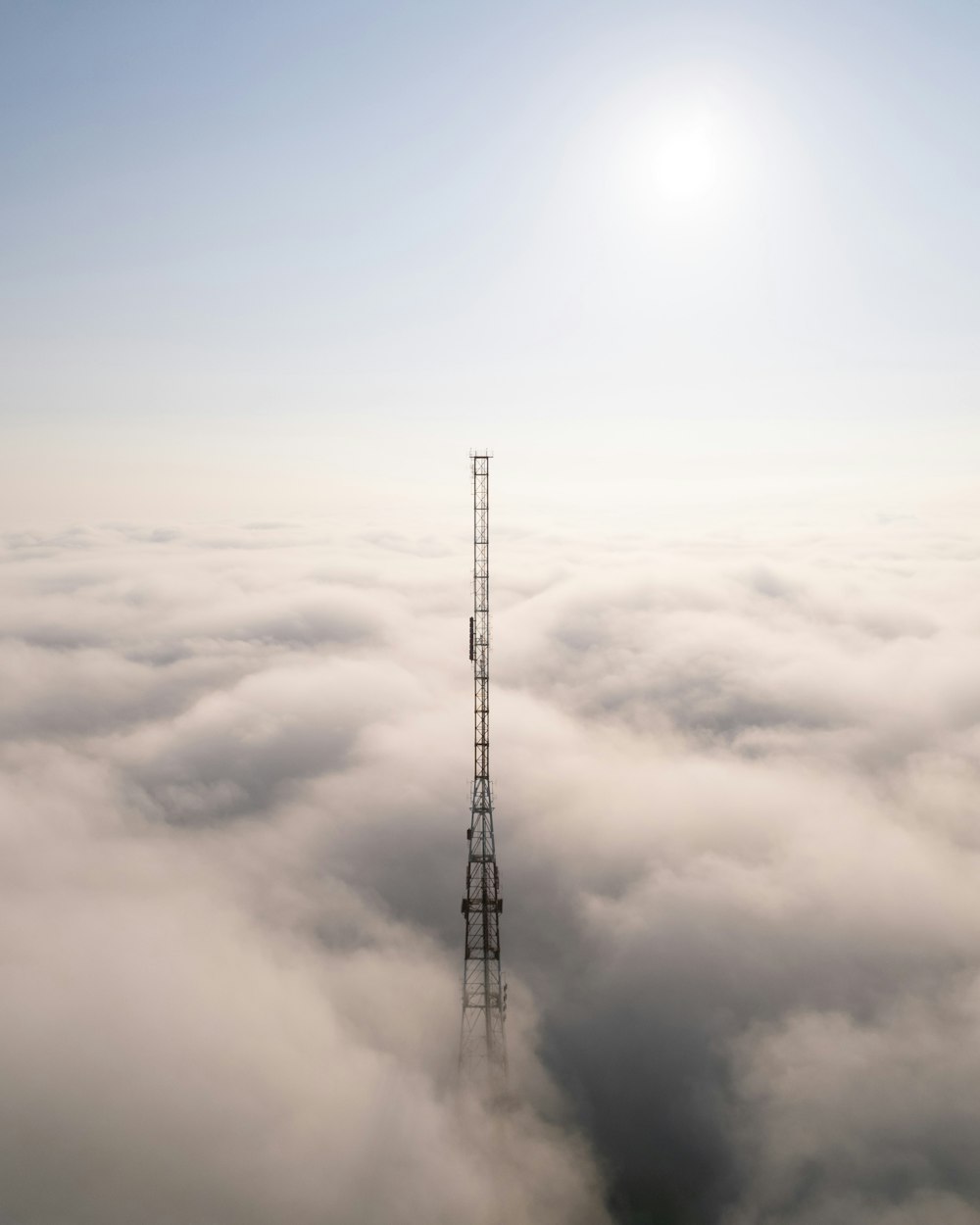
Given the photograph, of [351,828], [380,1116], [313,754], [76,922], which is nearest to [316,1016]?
[380,1116]

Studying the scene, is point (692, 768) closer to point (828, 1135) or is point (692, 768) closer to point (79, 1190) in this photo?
point (828, 1135)

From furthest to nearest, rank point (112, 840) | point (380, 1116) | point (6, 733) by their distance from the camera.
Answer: point (6, 733)
point (112, 840)
point (380, 1116)

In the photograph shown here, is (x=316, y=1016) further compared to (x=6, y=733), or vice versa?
(x=6, y=733)

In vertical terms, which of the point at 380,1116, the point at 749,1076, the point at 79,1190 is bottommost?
the point at 749,1076

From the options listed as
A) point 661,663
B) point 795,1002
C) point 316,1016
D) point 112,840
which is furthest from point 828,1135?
point 661,663

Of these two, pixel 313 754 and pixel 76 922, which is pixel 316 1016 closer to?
pixel 76 922

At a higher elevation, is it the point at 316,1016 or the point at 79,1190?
the point at 79,1190

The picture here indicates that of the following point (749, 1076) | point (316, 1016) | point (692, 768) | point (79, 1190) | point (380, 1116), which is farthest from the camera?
point (692, 768)

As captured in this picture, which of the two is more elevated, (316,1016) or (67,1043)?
(67,1043)

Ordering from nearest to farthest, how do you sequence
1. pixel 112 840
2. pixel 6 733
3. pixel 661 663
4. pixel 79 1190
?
pixel 79 1190, pixel 112 840, pixel 6 733, pixel 661 663

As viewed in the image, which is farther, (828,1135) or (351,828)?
(351,828)
